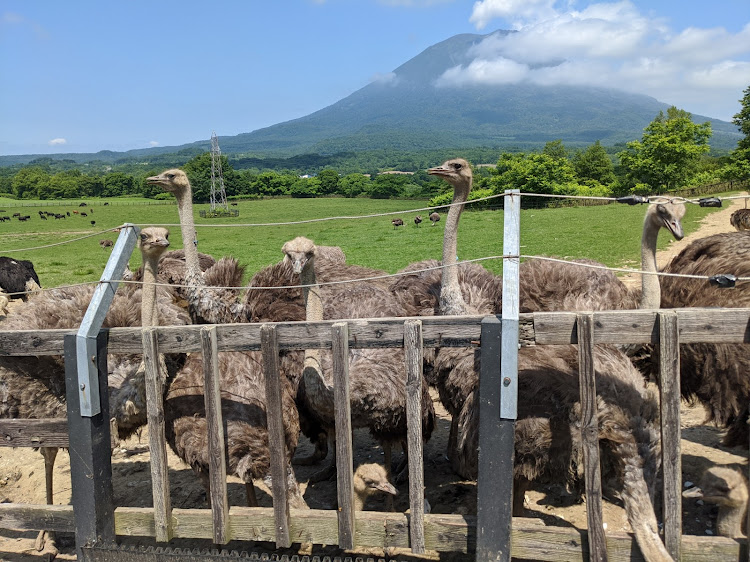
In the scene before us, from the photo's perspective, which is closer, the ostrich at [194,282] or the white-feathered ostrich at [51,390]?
the white-feathered ostrich at [51,390]

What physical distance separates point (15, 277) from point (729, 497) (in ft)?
51.1

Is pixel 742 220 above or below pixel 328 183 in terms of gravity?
below

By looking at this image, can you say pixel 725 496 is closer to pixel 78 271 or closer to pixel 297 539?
pixel 297 539

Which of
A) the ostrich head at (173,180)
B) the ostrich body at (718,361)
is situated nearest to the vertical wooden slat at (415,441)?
the ostrich body at (718,361)

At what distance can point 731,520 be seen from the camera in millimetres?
3307

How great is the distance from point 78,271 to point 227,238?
12.7m

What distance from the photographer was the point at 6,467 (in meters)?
5.81

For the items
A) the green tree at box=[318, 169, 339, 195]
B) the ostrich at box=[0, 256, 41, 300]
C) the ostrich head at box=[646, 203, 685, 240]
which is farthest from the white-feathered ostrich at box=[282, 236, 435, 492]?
the green tree at box=[318, 169, 339, 195]

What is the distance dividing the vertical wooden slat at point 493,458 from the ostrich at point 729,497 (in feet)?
3.37

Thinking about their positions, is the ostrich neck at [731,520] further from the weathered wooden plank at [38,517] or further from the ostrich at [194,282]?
the ostrich at [194,282]

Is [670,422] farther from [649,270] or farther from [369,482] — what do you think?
[369,482]

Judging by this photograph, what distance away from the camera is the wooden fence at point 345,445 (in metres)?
3.15

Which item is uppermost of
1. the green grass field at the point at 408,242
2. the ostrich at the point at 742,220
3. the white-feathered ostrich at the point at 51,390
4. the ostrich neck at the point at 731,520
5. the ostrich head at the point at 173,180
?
the ostrich head at the point at 173,180

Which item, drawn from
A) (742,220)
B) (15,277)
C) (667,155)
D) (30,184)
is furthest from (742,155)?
(30,184)
